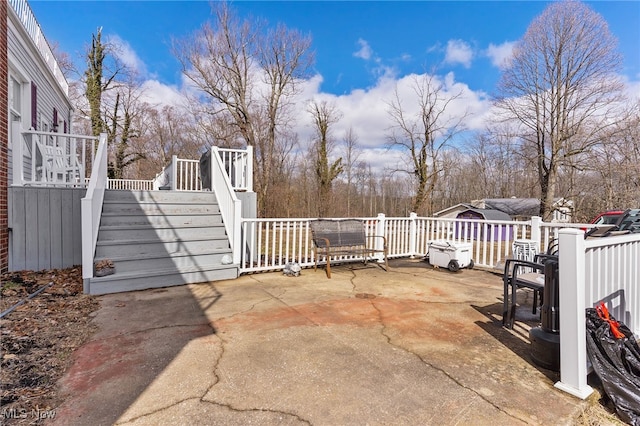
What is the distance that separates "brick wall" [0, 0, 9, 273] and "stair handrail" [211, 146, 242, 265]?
10.3 ft

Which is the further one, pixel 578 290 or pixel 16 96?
pixel 16 96

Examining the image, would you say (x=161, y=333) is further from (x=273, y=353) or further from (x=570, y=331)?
(x=570, y=331)

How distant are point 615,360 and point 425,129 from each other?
695 inches

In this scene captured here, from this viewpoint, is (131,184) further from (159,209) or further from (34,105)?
(159,209)

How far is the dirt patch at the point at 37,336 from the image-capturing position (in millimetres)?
1770

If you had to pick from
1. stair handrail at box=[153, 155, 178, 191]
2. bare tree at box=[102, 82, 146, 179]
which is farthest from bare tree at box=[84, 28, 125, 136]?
stair handrail at box=[153, 155, 178, 191]

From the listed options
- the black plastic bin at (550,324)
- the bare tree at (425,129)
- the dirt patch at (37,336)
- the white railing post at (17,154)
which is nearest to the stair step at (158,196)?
the white railing post at (17,154)

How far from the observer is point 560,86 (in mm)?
14398

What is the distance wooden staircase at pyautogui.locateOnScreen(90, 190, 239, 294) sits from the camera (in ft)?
14.1

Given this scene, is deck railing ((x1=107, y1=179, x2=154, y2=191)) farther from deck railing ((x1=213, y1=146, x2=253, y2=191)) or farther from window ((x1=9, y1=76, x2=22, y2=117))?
deck railing ((x1=213, y1=146, x2=253, y2=191))

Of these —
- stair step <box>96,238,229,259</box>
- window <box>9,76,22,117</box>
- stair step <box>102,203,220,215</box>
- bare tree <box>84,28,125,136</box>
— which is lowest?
stair step <box>96,238,229,259</box>

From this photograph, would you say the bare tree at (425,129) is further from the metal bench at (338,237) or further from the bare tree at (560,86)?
the metal bench at (338,237)

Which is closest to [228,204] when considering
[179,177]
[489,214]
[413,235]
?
[413,235]

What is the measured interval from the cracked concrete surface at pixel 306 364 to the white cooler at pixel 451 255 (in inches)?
66.9
